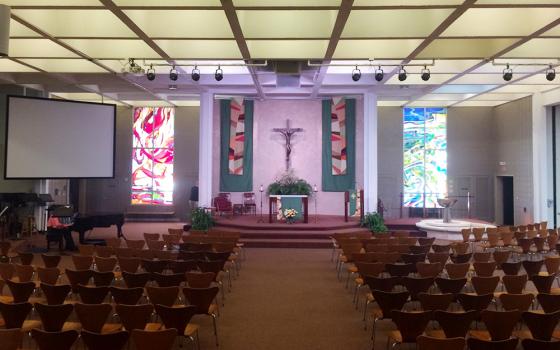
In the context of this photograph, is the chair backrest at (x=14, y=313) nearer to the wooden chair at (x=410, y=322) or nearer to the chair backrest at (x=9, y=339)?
the chair backrest at (x=9, y=339)

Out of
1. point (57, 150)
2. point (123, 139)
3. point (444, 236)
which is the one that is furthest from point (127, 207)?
point (444, 236)

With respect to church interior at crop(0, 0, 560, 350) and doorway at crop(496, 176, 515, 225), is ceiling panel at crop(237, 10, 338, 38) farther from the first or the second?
doorway at crop(496, 176, 515, 225)

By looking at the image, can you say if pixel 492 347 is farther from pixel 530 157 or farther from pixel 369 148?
pixel 530 157

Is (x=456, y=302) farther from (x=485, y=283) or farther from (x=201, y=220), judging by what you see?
(x=201, y=220)

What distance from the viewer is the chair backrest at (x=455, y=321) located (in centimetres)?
437

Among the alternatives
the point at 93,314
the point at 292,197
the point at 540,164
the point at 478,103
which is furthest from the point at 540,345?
the point at 478,103

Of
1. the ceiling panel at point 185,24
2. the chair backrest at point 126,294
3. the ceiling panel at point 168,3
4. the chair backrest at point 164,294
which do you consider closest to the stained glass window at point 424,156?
Result: the ceiling panel at point 185,24

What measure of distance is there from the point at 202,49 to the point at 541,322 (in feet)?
26.7

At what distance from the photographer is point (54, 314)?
180 inches

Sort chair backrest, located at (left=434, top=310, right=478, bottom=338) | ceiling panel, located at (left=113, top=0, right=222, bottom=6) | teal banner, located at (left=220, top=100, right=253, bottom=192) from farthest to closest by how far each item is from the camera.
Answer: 1. teal banner, located at (left=220, top=100, right=253, bottom=192)
2. ceiling panel, located at (left=113, top=0, right=222, bottom=6)
3. chair backrest, located at (left=434, top=310, right=478, bottom=338)

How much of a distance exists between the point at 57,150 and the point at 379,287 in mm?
10726

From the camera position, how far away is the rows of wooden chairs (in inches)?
173

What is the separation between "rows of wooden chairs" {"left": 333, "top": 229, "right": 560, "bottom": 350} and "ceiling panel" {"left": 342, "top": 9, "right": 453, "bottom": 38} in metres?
4.07

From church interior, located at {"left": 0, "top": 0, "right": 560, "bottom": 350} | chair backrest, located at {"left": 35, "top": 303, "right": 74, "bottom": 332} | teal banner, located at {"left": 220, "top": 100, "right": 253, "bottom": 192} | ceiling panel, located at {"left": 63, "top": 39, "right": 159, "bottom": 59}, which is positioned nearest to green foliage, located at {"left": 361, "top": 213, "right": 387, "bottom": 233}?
church interior, located at {"left": 0, "top": 0, "right": 560, "bottom": 350}
